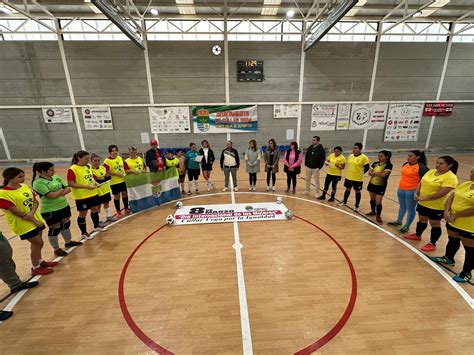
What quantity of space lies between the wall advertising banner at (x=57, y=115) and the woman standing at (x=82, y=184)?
9220 mm

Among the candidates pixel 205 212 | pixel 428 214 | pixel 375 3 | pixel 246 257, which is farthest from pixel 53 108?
pixel 375 3

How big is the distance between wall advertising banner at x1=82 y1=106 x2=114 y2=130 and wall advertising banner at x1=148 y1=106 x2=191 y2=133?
214 centimetres

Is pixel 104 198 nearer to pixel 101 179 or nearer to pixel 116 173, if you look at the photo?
pixel 101 179

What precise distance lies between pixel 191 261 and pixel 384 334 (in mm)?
3071

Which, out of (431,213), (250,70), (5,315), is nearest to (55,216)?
(5,315)

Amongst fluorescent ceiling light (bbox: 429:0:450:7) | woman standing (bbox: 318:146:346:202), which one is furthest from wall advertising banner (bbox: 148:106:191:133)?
fluorescent ceiling light (bbox: 429:0:450:7)

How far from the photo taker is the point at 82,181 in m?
4.43

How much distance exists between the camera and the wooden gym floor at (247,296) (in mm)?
2633

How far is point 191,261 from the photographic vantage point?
4.16 metres

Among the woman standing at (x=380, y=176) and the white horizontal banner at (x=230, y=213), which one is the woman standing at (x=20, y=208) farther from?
the woman standing at (x=380, y=176)

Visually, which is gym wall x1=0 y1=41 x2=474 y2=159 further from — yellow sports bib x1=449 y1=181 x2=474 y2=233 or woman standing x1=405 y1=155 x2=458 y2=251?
yellow sports bib x1=449 y1=181 x2=474 y2=233

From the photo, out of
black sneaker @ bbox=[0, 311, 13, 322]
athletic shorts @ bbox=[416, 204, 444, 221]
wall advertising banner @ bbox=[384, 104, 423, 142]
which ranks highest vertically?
wall advertising banner @ bbox=[384, 104, 423, 142]

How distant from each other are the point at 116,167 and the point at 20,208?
238 centimetres

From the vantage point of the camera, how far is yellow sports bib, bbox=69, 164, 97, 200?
438cm
